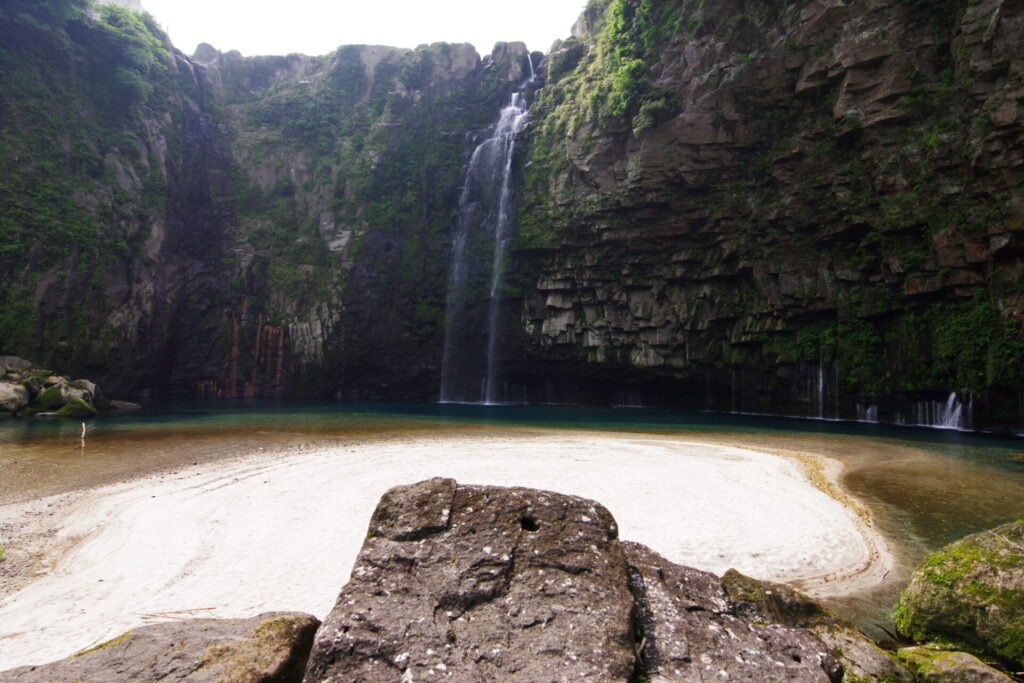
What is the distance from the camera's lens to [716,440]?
54.4 ft

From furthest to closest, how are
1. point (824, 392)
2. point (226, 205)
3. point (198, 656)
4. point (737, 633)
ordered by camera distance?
point (226, 205) < point (824, 392) < point (737, 633) < point (198, 656)

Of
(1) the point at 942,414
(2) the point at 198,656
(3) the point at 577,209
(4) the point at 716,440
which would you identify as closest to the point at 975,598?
(2) the point at 198,656

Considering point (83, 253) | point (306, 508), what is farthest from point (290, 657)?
point (83, 253)

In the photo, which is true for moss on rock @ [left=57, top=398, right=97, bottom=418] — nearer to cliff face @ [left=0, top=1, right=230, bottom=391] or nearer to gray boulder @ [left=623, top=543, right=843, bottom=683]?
cliff face @ [left=0, top=1, right=230, bottom=391]

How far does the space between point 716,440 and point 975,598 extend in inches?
494

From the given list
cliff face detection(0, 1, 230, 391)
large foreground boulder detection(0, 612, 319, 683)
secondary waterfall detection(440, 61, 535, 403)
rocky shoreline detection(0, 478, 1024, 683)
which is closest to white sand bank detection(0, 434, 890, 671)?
large foreground boulder detection(0, 612, 319, 683)

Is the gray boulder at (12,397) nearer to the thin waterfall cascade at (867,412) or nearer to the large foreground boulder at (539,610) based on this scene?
the large foreground boulder at (539,610)

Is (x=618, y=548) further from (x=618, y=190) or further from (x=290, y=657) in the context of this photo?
(x=618, y=190)

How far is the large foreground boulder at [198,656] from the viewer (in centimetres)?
236

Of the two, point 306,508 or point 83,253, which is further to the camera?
point 83,253

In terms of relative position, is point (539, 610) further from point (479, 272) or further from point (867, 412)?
point (479, 272)

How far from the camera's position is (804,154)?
25469 mm

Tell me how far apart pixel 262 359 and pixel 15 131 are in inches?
764

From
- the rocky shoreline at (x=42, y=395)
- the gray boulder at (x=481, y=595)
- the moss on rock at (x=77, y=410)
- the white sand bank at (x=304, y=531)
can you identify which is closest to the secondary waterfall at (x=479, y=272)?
the rocky shoreline at (x=42, y=395)
